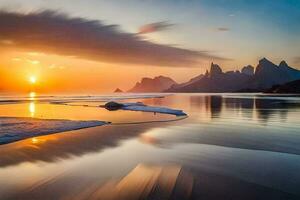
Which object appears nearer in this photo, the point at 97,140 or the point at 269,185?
the point at 269,185

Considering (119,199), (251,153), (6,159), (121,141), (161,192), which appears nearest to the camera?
(119,199)

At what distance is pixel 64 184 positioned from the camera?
8.64 metres

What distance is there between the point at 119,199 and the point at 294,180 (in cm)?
578

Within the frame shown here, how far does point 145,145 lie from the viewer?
1535 cm

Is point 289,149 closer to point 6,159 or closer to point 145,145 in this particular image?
point 145,145

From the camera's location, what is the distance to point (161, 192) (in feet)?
25.7

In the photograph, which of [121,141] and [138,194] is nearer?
[138,194]

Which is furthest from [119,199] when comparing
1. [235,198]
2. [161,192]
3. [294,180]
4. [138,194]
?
[294,180]

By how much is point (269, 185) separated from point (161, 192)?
11.3 ft

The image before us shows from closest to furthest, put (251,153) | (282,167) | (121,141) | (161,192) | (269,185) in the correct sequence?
1. (161,192)
2. (269,185)
3. (282,167)
4. (251,153)
5. (121,141)

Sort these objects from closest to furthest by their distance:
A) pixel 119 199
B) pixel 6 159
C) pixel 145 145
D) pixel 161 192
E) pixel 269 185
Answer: pixel 119 199
pixel 161 192
pixel 269 185
pixel 6 159
pixel 145 145

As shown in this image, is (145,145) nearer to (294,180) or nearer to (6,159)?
(6,159)

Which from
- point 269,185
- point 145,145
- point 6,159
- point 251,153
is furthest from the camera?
point 145,145

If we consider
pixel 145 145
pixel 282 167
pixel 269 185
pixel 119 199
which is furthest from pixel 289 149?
pixel 119 199
